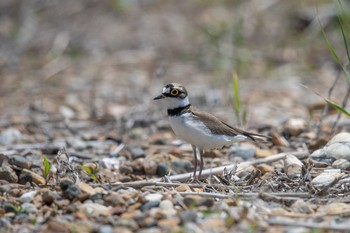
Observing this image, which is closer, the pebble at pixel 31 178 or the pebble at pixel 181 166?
the pebble at pixel 31 178

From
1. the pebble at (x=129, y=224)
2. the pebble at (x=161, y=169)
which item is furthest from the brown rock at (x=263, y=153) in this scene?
the pebble at (x=129, y=224)

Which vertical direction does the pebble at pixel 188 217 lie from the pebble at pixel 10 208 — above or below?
above

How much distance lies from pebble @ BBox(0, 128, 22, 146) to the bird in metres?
2.17

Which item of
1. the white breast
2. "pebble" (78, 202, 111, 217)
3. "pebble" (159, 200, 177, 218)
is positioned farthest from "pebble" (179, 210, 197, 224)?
the white breast

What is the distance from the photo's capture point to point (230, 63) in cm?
986

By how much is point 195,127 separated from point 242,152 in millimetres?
1074

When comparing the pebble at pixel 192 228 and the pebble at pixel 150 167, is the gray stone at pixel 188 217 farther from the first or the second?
the pebble at pixel 150 167

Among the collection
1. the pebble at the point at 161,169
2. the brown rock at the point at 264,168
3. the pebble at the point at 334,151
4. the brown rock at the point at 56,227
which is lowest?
the pebble at the point at 161,169

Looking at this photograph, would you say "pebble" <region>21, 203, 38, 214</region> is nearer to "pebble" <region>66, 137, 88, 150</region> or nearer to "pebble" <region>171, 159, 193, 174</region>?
"pebble" <region>171, 159, 193, 174</region>

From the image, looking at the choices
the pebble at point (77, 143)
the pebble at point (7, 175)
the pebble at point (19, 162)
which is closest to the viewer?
the pebble at point (7, 175)

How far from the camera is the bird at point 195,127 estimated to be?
17.6 ft

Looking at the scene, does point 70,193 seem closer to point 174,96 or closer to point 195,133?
point 195,133

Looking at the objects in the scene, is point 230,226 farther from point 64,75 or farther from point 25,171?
point 64,75

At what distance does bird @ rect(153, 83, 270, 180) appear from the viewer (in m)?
5.36
